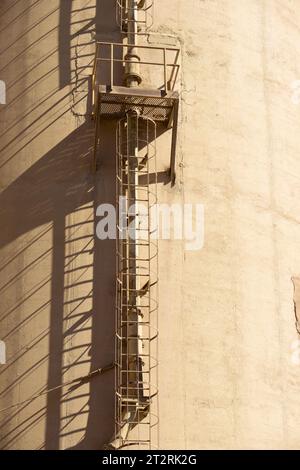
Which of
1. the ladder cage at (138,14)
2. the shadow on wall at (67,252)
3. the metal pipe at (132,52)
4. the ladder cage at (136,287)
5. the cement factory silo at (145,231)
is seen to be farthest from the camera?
the ladder cage at (138,14)

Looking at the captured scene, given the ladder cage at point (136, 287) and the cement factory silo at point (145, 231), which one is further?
the cement factory silo at point (145, 231)

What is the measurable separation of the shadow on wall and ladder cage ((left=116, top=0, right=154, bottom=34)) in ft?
1.34

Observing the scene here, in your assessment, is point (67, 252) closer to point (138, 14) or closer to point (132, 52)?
point (132, 52)

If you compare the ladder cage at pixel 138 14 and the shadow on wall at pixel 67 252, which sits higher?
the ladder cage at pixel 138 14

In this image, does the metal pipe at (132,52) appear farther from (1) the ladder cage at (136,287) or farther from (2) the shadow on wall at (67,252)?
(1) the ladder cage at (136,287)

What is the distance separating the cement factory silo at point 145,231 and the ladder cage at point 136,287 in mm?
36

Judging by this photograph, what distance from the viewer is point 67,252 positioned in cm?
1680

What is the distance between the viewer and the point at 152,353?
16328mm

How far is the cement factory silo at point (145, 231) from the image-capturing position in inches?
634

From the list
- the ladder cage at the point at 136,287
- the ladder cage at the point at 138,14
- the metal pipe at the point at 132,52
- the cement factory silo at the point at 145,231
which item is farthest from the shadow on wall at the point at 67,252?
the metal pipe at the point at 132,52

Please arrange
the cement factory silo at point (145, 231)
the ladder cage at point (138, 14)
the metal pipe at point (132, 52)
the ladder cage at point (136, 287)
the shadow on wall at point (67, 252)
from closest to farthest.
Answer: the ladder cage at point (136, 287), the shadow on wall at point (67, 252), the cement factory silo at point (145, 231), the metal pipe at point (132, 52), the ladder cage at point (138, 14)

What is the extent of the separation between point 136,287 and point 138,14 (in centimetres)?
569

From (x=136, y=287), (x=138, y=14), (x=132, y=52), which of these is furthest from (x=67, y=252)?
(x=138, y=14)
